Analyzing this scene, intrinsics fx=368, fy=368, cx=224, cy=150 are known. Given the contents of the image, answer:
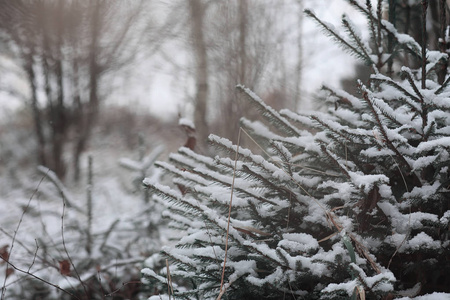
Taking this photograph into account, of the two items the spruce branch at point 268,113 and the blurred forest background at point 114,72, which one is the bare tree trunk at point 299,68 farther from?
the spruce branch at point 268,113

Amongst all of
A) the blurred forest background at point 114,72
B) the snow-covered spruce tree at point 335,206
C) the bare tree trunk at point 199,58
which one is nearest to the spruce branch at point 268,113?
the snow-covered spruce tree at point 335,206

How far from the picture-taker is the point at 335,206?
1274 mm

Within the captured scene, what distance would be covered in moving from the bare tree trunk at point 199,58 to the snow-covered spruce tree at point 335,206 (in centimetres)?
405

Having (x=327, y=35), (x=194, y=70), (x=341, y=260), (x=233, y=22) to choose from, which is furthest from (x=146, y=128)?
(x=341, y=260)

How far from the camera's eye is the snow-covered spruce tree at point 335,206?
1.08 metres

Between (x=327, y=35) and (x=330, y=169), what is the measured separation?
0.62 m

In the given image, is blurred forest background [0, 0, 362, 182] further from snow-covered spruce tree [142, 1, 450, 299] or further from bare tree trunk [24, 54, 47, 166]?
snow-covered spruce tree [142, 1, 450, 299]

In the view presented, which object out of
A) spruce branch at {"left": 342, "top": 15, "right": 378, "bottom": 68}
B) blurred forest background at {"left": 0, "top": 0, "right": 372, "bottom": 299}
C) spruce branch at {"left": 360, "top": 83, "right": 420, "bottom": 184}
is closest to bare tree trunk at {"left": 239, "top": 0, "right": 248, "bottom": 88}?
blurred forest background at {"left": 0, "top": 0, "right": 372, "bottom": 299}

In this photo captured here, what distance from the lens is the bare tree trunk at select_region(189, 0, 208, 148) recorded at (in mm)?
5469

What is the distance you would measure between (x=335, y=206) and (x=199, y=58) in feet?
15.7

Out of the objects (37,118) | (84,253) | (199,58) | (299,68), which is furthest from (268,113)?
(37,118)

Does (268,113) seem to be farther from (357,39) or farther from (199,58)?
(199,58)

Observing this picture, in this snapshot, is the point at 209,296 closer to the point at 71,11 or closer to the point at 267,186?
the point at 267,186

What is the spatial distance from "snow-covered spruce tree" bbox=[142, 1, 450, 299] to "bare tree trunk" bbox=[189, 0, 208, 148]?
160 inches
